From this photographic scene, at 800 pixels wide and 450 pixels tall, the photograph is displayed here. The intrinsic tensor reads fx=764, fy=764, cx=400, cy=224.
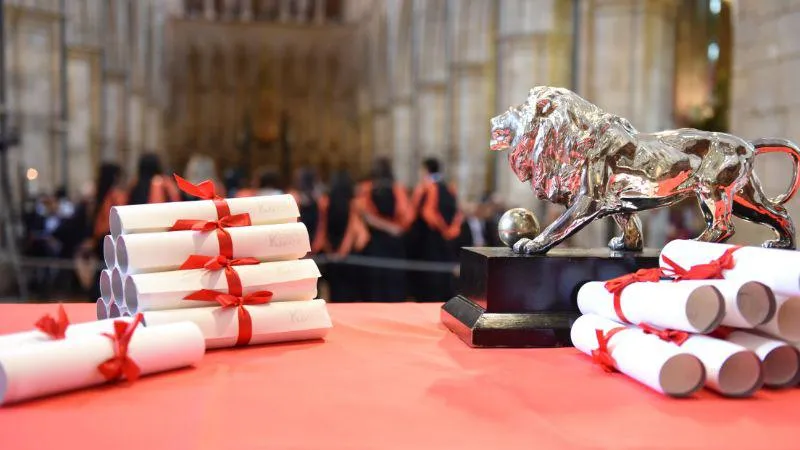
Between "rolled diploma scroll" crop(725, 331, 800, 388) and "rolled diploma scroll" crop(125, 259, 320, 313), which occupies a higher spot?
"rolled diploma scroll" crop(125, 259, 320, 313)

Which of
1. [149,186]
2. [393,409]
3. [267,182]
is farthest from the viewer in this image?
[267,182]

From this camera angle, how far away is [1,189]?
8.12 m

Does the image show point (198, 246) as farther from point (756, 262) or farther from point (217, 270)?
point (756, 262)

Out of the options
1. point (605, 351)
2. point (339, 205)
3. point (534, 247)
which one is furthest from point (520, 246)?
point (339, 205)

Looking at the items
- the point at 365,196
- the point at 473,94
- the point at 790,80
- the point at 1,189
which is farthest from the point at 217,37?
the point at 790,80

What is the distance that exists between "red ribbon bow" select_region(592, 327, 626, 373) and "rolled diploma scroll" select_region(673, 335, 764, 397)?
18 cm

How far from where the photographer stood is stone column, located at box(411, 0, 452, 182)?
1769 cm

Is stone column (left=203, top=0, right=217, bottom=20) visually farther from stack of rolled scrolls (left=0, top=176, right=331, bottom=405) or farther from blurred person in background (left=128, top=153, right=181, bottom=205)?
stack of rolled scrolls (left=0, top=176, right=331, bottom=405)

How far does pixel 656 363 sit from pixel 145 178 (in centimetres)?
454

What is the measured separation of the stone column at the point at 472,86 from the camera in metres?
13.9

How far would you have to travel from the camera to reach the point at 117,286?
5.68 ft

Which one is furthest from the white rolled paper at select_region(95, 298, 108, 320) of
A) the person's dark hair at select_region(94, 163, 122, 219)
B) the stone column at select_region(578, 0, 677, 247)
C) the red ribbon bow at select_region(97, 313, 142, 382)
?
the stone column at select_region(578, 0, 677, 247)

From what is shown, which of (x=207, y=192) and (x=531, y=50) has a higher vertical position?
(x=531, y=50)

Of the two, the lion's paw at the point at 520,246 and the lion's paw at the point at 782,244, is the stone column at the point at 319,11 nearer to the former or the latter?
the lion's paw at the point at 520,246
